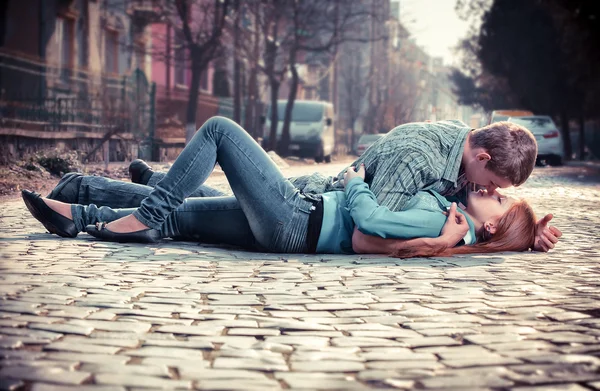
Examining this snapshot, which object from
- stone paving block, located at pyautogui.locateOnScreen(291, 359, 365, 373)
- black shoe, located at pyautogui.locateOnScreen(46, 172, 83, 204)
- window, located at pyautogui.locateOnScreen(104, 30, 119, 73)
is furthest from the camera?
window, located at pyautogui.locateOnScreen(104, 30, 119, 73)

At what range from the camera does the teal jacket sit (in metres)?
4.98

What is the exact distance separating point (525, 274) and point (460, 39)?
165 ft

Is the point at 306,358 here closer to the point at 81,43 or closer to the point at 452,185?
the point at 452,185

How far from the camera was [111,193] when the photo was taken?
6.07 meters

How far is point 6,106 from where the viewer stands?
1562cm

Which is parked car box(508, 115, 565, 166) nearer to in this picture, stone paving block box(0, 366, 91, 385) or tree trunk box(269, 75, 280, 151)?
tree trunk box(269, 75, 280, 151)

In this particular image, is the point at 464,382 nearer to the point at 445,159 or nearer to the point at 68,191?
the point at 445,159

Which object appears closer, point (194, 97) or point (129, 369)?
point (129, 369)

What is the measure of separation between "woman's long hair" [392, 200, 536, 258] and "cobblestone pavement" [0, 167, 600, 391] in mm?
93

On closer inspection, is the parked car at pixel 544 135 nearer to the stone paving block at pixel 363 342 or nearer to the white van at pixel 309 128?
the white van at pixel 309 128

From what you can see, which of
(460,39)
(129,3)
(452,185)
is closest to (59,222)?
(452,185)

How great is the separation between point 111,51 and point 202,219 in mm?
25049

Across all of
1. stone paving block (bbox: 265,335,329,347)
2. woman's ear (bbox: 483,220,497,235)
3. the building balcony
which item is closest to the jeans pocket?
woman's ear (bbox: 483,220,497,235)

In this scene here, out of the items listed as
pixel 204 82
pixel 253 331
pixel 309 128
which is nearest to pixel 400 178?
pixel 253 331
